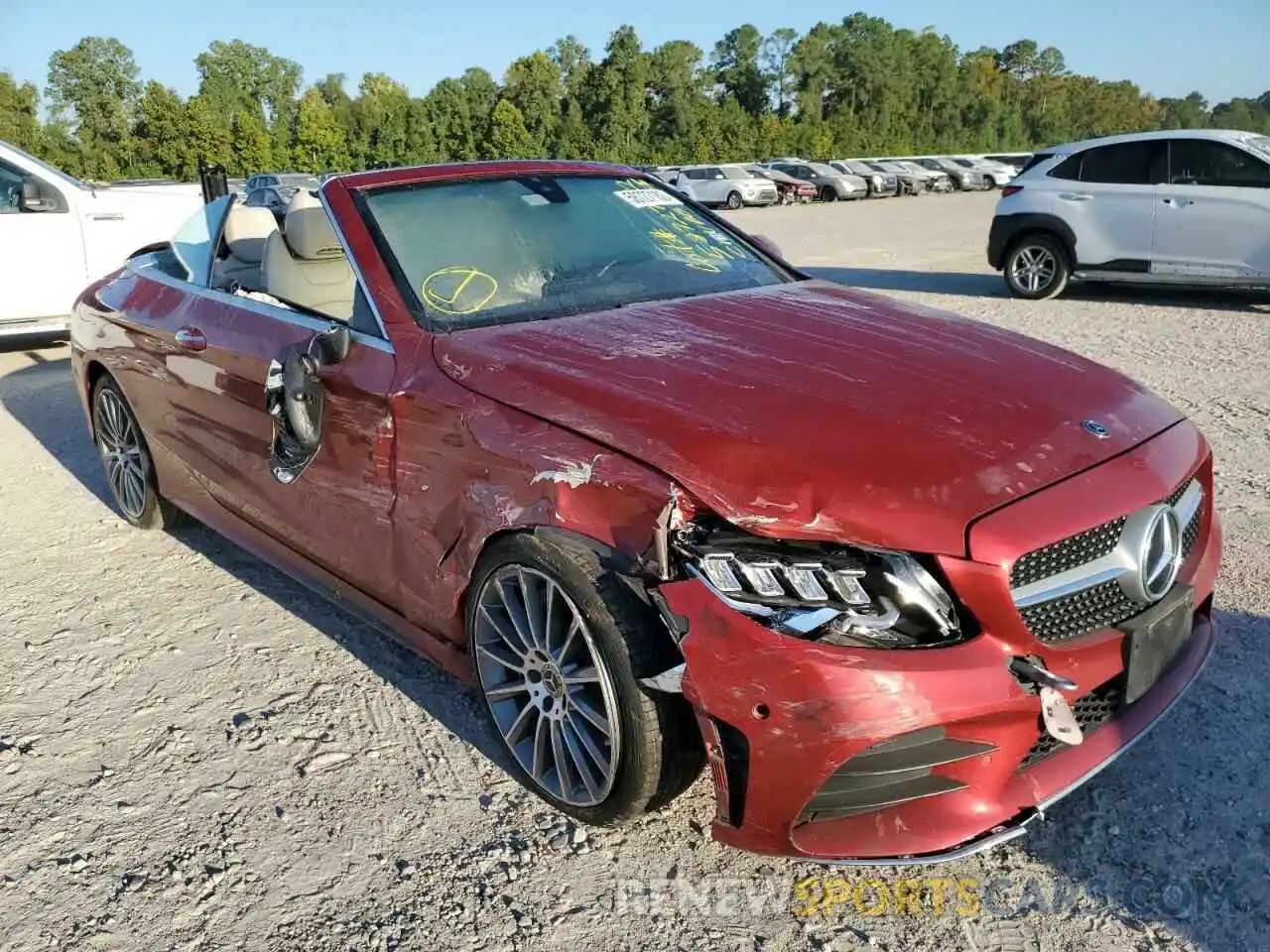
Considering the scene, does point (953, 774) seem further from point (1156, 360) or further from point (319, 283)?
point (1156, 360)

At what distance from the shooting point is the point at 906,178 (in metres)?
40.8

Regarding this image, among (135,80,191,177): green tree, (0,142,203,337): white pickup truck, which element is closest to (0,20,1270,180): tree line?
(135,80,191,177): green tree

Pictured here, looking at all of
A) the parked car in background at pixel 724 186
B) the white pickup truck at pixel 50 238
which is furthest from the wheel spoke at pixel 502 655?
the parked car in background at pixel 724 186

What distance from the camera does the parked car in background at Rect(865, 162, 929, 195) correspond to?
40.8 m

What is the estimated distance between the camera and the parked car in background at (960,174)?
42.9m

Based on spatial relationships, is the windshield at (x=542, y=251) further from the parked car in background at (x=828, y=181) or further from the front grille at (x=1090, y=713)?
the parked car in background at (x=828, y=181)

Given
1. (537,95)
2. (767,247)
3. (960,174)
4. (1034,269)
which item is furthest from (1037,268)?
(537,95)

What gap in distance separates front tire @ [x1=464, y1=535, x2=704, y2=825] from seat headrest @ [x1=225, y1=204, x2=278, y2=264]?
7.40 ft

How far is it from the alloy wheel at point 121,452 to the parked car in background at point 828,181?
1358 inches

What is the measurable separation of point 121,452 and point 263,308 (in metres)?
1.74

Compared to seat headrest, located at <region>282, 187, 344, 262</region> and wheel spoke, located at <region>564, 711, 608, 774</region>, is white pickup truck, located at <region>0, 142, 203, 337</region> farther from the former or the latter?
wheel spoke, located at <region>564, 711, 608, 774</region>

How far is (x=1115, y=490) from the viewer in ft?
7.85

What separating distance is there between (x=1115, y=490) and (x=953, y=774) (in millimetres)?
756

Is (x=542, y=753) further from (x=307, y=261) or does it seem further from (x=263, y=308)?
(x=307, y=261)
